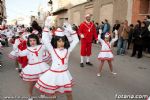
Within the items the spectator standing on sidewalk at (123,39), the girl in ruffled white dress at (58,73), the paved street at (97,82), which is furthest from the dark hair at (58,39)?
the spectator standing on sidewalk at (123,39)

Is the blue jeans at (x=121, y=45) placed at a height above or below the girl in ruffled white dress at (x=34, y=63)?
below

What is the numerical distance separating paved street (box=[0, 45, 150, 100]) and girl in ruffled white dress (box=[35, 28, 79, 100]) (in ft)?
4.28

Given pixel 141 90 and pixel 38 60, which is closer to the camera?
pixel 38 60

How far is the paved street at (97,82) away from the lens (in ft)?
22.4

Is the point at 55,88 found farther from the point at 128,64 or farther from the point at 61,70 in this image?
the point at 128,64

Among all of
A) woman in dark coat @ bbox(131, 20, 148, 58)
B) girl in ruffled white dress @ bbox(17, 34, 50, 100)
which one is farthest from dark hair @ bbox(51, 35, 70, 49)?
woman in dark coat @ bbox(131, 20, 148, 58)

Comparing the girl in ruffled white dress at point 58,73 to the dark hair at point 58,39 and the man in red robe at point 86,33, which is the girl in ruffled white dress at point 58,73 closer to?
the dark hair at point 58,39

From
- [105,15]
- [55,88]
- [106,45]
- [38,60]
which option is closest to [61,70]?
[55,88]

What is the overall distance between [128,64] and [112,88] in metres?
4.39

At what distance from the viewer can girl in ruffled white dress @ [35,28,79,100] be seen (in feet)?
16.8

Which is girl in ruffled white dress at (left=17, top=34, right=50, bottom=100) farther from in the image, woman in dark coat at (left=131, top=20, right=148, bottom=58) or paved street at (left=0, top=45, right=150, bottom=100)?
woman in dark coat at (left=131, top=20, right=148, bottom=58)

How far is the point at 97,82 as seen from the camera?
26.2 ft

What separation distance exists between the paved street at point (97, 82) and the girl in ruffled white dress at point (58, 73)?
1303mm

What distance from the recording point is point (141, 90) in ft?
23.7
